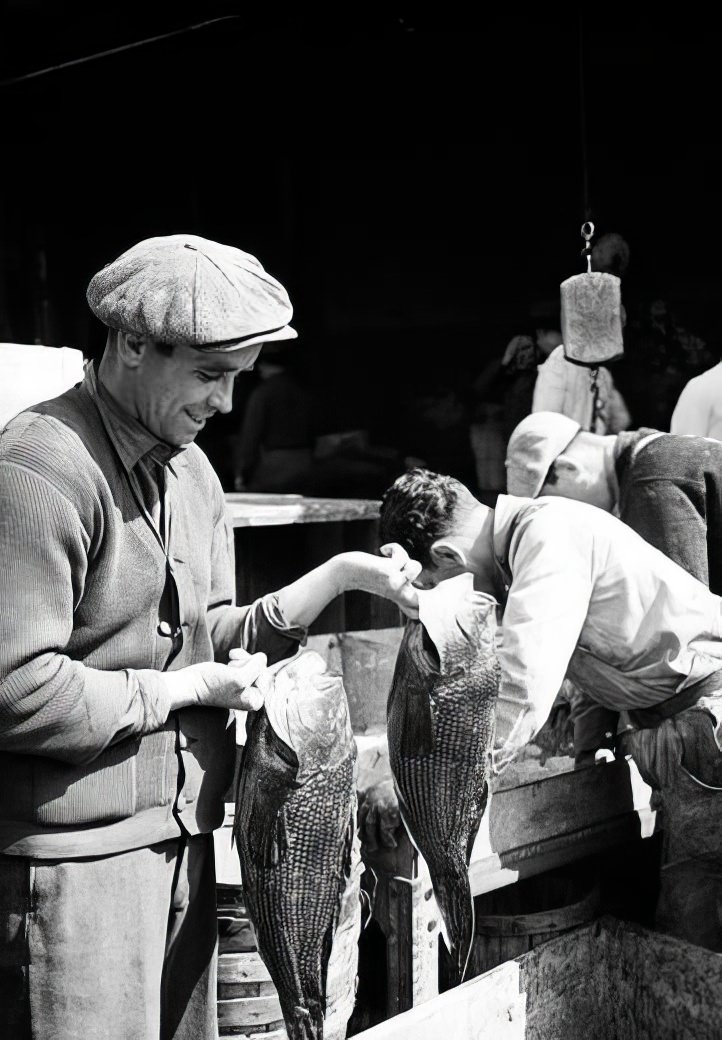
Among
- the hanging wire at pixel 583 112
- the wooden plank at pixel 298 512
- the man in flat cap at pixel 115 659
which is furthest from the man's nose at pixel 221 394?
the hanging wire at pixel 583 112

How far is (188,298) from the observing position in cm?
212

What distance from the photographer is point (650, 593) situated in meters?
3.80

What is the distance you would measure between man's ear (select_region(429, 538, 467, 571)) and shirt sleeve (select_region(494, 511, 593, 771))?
161 mm

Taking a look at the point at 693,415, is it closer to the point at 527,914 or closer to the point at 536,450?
the point at 536,450

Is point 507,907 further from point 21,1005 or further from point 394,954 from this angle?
point 21,1005

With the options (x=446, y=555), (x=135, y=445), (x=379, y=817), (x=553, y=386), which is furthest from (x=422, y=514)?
(x=553, y=386)

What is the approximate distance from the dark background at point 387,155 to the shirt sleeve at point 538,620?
156 inches

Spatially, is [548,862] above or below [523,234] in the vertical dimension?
below

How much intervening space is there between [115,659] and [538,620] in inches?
63.0

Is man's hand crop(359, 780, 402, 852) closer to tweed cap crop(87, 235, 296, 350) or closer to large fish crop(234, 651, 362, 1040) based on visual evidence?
large fish crop(234, 651, 362, 1040)

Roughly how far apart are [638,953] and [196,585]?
204 cm

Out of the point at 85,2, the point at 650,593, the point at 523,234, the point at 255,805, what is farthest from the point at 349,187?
the point at 255,805

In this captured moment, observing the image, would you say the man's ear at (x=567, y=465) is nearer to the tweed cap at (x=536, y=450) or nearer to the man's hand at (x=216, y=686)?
the tweed cap at (x=536, y=450)

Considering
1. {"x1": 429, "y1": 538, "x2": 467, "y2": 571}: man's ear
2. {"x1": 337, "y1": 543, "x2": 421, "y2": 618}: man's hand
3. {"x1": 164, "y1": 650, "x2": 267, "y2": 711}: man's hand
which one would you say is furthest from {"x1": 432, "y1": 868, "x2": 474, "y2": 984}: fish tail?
{"x1": 429, "y1": 538, "x2": 467, "y2": 571}: man's ear
